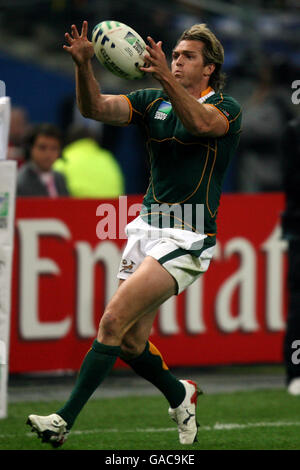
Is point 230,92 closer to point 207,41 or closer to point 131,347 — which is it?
point 207,41

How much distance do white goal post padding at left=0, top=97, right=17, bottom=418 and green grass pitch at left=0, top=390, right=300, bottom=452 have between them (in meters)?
0.41

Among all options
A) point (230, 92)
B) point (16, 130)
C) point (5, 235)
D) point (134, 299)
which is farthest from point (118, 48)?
point (230, 92)

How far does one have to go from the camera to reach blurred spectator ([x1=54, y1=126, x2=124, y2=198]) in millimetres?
11125

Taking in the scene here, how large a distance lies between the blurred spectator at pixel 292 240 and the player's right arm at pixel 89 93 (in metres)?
2.90

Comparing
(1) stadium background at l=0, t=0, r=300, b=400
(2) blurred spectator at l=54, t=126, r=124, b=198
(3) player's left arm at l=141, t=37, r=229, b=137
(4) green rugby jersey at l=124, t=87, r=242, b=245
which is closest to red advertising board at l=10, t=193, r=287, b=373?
(1) stadium background at l=0, t=0, r=300, b=400

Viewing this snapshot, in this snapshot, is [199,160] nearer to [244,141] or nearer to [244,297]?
[244,297]

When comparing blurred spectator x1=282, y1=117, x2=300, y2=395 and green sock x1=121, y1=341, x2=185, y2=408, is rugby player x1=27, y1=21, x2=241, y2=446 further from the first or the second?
blurred spectator x1=282, y1=117, x2=300, y2=395

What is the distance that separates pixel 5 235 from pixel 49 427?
207cm

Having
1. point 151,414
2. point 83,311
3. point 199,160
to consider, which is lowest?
point 151,414

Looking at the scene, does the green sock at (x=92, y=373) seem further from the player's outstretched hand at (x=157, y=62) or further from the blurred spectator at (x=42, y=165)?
the blurred spectator at (x=42, y=165)

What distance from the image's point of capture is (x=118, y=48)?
600 centimetres

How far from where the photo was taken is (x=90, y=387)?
19.4 feet

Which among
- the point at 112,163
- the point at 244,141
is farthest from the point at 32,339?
the point at 244,141

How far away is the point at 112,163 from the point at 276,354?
285 centimetres
